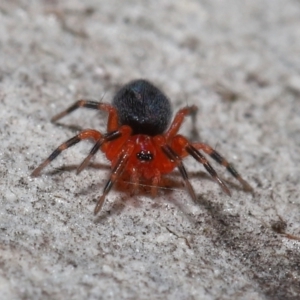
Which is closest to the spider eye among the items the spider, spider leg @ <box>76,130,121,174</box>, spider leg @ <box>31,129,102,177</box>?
the spider

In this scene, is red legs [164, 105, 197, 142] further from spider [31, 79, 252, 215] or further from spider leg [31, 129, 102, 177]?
spider leg [31, 129, 102, 177]

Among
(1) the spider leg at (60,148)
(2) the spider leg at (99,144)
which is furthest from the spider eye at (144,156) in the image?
(1) the spider leg at (60,148)

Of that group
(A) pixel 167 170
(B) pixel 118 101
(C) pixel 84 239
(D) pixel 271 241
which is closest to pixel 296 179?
(D) pixel 271 241

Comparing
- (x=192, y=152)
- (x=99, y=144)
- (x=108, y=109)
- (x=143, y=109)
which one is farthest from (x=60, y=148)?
(x=192, y=152)

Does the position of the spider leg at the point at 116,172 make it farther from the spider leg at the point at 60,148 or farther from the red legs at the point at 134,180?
the spider leg at the point at 60,148

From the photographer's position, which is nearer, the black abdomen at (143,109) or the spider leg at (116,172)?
the spider leg at (116,172)

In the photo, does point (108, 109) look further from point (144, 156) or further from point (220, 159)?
point (220, 159)

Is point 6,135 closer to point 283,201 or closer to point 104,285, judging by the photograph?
point 104,285
